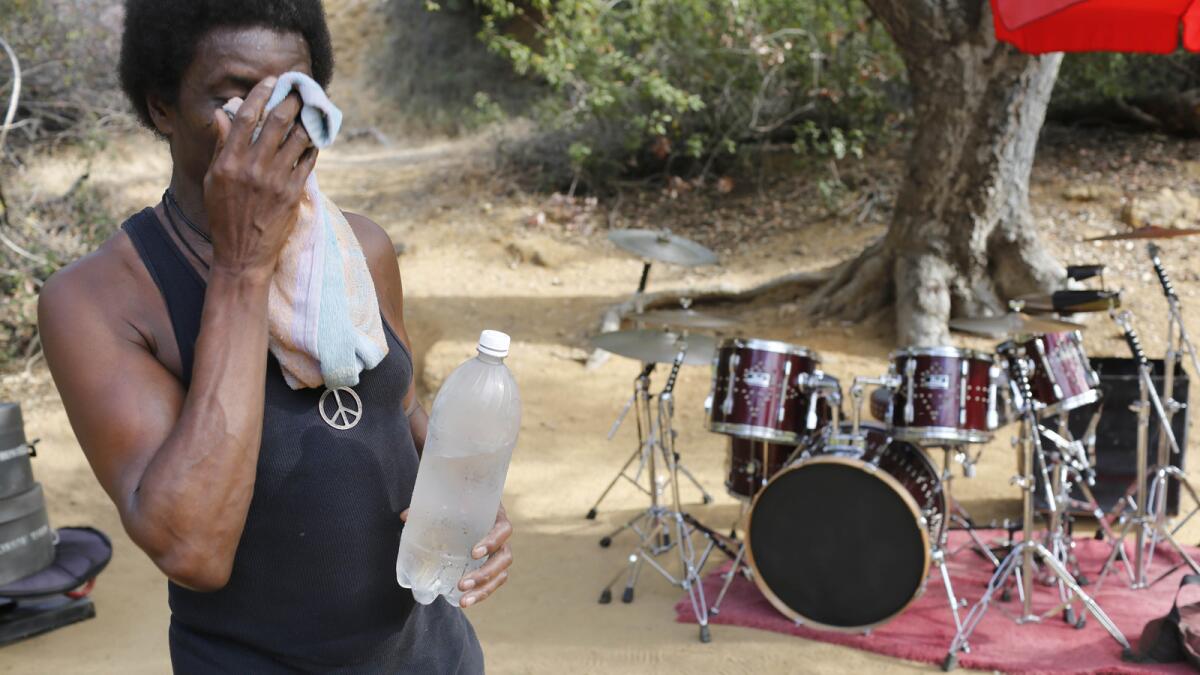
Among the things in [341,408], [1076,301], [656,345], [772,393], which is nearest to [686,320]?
[656,345]

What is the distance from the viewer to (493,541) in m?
1.58

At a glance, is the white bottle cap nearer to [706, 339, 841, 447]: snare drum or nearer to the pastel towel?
the pastel towel

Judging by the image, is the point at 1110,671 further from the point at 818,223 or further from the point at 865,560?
the point at 818,223

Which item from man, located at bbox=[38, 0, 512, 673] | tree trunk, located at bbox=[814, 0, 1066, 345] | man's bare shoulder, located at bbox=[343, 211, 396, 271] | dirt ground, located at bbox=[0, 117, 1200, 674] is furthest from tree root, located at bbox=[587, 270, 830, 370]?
man, located at bbox=[38, 0, 512, 673]

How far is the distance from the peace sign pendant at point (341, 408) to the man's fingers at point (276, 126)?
357mm

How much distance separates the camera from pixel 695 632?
15.1ft

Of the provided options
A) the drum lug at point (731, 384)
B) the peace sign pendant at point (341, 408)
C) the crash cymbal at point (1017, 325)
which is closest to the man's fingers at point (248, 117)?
the peace sign pendant at point (341, 408)

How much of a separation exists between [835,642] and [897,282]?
4.38 meters

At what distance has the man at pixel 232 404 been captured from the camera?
1.29 meters

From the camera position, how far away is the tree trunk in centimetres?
764

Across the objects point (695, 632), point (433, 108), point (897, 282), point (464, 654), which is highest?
point (433, 108)

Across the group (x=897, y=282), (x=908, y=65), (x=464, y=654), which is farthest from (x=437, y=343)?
(x=464, y=654)

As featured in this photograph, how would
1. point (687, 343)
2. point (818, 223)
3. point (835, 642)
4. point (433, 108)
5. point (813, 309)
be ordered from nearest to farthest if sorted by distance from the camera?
point (835, 642) < point (687, 343) < point (813, 309) < point (818, 223) < point (433, 108)

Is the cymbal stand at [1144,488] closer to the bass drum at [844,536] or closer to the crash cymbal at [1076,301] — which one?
the crash cymbal at [1076,301]
